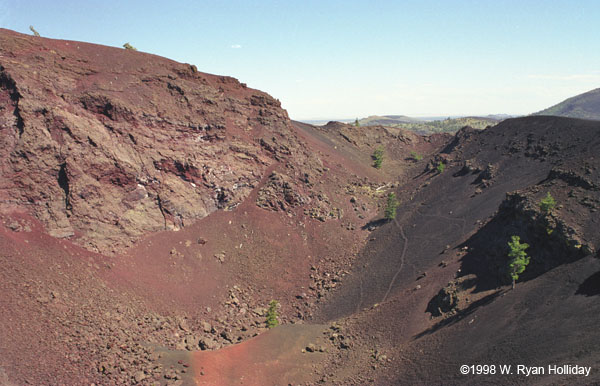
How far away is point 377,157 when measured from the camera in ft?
214

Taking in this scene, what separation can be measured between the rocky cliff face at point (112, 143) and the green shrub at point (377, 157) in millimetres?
29369

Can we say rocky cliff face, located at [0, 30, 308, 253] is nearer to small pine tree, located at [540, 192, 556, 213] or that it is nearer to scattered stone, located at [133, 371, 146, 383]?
scattered stone, located at [133, 371, 146, 383]

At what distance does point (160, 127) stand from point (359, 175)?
33.0 m

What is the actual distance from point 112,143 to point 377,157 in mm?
48223

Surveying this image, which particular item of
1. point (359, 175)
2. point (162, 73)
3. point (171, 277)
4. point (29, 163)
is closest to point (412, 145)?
point (359, 175)

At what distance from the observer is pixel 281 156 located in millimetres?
42156

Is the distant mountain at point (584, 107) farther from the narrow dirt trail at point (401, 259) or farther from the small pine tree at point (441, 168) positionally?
the narrow dirt trail at point (401, 259)

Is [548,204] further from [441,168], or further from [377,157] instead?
[377,157]

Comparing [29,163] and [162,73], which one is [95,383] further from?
[162,73]

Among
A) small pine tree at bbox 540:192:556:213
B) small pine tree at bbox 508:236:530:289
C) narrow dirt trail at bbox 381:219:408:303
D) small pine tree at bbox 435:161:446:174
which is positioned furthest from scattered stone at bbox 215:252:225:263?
small pine tree at bbox 435:161:446:174

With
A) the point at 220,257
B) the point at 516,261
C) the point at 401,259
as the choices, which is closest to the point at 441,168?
the point at 401,259

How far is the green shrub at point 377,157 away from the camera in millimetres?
63253

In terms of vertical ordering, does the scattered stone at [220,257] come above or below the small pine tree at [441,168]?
below

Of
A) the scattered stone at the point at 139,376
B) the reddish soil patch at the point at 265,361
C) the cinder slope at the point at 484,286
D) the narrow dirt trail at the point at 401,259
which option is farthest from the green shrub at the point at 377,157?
the scattered stone at the point at 139,376
